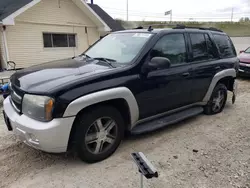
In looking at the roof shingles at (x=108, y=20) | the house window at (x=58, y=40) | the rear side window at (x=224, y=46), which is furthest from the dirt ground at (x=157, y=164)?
the roof shingles at (x=108, y=20)

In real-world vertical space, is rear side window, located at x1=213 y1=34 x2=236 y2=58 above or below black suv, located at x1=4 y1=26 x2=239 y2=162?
above

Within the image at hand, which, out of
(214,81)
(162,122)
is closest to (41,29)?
(214,81)

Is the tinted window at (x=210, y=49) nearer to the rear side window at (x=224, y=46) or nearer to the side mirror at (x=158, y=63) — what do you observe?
the rear side window at (x=224, y=46)

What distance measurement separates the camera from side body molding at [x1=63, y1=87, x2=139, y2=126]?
268 centimetres

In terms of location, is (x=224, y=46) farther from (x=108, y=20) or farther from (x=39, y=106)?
(x=108, y=20)

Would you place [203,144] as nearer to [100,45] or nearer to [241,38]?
[100,45]

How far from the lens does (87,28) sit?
1356 centimetres

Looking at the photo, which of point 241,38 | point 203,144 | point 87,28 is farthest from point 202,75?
point 241,38

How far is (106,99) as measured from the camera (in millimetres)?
2965

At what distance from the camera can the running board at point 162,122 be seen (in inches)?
139

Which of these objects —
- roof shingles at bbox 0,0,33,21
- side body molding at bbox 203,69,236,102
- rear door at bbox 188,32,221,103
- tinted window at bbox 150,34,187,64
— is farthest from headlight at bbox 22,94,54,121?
roof shingles at bbox 0,0,33,21

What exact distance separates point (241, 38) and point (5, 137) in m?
27.0

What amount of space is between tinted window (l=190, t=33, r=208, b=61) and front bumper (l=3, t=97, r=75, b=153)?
278 centimetres

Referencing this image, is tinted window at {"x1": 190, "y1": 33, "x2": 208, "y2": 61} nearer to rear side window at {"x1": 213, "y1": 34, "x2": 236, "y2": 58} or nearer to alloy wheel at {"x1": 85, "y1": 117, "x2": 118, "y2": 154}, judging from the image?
rear side window at {"x1": 213, "y1": 34, "x2": 236, "y2": 58}
